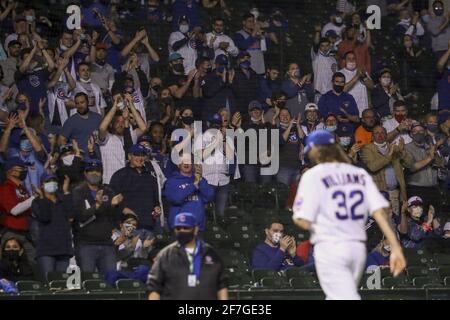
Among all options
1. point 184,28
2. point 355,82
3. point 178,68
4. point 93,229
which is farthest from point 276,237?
point 184,28

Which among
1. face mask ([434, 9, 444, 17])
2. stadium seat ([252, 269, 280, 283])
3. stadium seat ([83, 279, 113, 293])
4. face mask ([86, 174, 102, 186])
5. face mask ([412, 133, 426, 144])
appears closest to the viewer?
stadium seat ([83, 279, 113, 293])

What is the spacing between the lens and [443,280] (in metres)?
12.4

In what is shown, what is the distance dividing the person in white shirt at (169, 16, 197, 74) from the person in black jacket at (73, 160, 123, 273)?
2.84 meters

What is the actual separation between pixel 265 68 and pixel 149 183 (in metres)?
2.68

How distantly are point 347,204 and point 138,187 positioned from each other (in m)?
6.02

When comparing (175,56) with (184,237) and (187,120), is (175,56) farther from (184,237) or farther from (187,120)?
(184,237)

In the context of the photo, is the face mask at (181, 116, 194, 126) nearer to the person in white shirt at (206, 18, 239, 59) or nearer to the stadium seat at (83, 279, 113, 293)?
the person in white shirt at (206, 18, 239, 59)

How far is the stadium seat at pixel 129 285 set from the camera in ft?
36.1

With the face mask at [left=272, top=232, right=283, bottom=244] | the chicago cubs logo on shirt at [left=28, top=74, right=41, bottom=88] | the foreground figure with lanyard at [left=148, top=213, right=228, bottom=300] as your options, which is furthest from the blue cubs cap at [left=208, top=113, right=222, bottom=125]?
the foreground figure with lanyard at [left=148, top=213, right=228, bottom=300]

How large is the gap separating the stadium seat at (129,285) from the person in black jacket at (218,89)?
3147 mm

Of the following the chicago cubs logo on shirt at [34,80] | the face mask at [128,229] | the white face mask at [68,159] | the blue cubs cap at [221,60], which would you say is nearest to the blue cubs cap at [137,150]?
the white face mask at [68,159]

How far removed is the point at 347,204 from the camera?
261 inches

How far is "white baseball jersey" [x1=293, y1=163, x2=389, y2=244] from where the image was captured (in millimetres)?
6586
